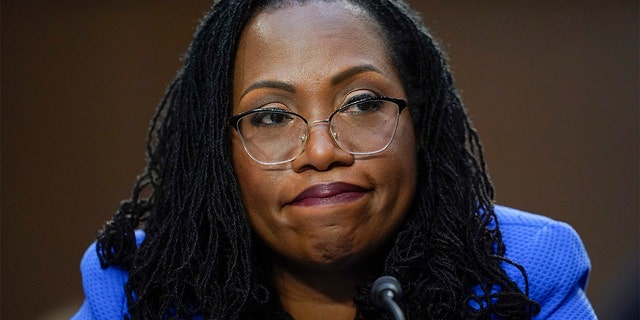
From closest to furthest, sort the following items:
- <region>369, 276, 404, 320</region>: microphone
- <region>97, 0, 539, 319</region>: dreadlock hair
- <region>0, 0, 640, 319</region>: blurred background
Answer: <region>369, 276, 404, 320</region>: microphone
<region>97, 0, 539, 319</region>: dreadlock hair
<region>0, 0, 640, 319</region>: blurred background

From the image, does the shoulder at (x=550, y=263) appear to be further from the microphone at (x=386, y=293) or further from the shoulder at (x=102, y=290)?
the shoulder at (x=102, y=290)

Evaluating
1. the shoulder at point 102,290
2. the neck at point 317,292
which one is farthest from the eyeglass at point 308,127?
the shoulder at point 102,290

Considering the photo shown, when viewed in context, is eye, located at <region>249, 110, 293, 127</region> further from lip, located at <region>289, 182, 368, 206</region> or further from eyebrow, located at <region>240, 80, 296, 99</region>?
lip, located at <region>289, 182, 368, 206</region>

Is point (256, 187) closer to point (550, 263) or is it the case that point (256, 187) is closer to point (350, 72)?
point (350, 72)

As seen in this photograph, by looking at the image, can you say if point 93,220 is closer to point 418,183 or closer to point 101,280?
point 101,280

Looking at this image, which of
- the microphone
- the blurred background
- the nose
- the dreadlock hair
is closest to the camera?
the microphone

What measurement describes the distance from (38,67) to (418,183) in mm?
1697

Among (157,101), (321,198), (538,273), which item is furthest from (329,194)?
(157,101)

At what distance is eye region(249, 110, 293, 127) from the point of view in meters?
1.58

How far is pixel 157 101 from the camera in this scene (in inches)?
118

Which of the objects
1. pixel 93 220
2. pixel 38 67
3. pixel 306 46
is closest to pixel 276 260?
pixel 306 46

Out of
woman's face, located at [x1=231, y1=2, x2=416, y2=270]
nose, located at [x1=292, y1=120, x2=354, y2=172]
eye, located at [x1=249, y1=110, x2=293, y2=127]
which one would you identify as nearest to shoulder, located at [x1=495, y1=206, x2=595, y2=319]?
woman's face, located at [x1=231, y1=2, x2=416, y2=270]

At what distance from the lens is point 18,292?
2791mm

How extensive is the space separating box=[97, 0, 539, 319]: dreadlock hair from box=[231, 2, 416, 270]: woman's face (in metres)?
0.05
